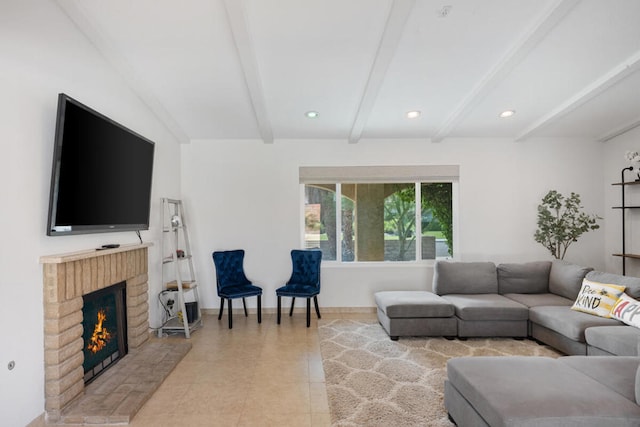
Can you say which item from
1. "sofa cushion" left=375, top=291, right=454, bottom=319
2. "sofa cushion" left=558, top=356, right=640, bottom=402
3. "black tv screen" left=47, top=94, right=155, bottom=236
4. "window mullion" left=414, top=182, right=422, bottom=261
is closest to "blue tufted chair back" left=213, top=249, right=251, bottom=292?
"black tv screen" left=47, top=94, right=155, bottom=236

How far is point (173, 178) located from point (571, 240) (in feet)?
18.2

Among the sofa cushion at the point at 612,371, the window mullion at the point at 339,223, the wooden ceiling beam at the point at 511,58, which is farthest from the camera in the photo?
the window mullion at the point at 339,223

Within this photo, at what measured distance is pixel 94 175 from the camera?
9.14ft

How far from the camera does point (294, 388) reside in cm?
287

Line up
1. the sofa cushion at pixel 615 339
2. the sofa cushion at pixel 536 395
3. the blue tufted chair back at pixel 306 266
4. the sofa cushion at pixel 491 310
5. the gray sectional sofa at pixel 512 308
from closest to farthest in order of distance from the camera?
1. the sofa cushion at pixel 536 395
2. the sofa cushion at pixel 615 339
3. the gray sectional sofa at pixel 512 308
4. the sofa cushion at pixel 491 310
5. the blue tufted chair back at pixel 306 266

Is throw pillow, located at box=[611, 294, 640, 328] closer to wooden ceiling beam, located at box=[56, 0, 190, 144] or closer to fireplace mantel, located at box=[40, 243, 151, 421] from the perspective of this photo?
fireplace mantel, located at box=[40, 243, 151, 421]

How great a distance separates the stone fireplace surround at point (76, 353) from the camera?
2.42 m

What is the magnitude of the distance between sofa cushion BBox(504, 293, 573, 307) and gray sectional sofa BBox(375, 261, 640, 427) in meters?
0.01

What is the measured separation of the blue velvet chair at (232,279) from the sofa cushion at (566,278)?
3.66 m

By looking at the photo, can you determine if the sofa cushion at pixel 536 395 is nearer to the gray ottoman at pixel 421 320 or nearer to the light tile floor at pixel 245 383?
the light tile floor at pixel 245 383

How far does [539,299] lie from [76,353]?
464cm

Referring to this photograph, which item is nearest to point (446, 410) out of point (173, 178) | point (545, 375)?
point (545, 375)

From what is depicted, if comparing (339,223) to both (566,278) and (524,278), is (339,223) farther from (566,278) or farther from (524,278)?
(566,278)

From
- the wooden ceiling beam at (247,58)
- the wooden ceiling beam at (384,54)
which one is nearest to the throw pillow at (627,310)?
the wooden ceiling beam at (384,54)
